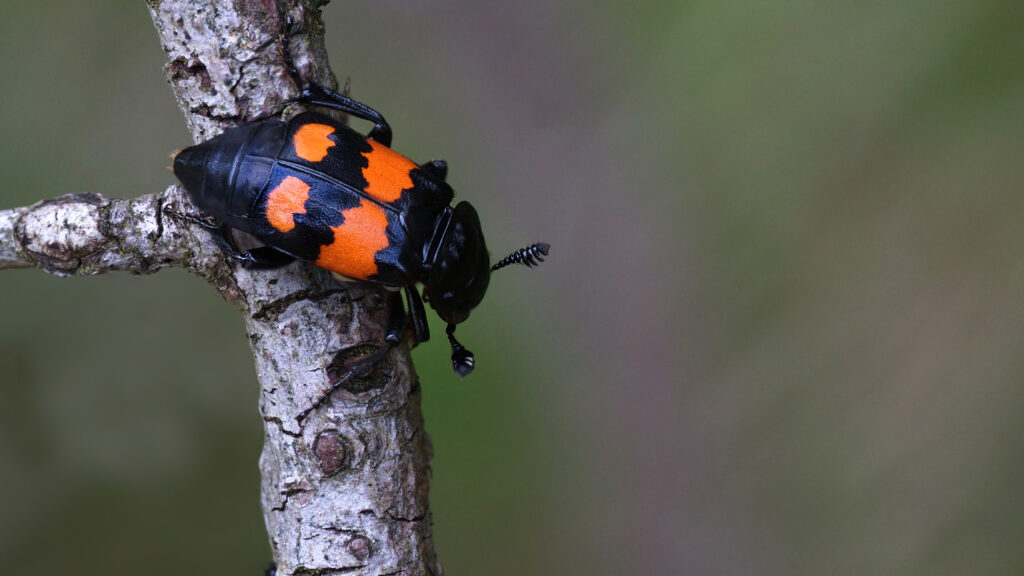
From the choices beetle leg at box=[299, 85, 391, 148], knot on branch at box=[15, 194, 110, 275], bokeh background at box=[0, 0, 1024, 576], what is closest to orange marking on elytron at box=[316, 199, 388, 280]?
beetle leg at box=[299, 85, 391, 148]

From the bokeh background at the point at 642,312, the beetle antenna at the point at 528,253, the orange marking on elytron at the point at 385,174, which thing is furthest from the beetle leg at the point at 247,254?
the bokeh background at the point at 642,312


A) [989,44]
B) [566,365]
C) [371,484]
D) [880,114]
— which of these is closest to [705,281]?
[566,365]

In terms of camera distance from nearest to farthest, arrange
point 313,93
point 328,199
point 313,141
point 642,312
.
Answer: point 313,93, point 313,141, point 328,199, point 642,312

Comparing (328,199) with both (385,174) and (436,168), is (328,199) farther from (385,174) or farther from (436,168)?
(436,168)

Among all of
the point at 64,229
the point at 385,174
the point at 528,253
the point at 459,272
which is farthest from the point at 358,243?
the point at 528,253

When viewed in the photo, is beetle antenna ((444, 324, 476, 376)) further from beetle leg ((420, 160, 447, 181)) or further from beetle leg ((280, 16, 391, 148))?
beetle leg ((280, 16, 391, 148))

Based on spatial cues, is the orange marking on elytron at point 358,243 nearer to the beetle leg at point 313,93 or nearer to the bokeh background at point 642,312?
the beetle leg at point 313,93

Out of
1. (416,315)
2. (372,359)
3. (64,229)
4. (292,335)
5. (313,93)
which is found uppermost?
(313,93)

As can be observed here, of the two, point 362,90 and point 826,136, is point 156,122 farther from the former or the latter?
point 826,136
